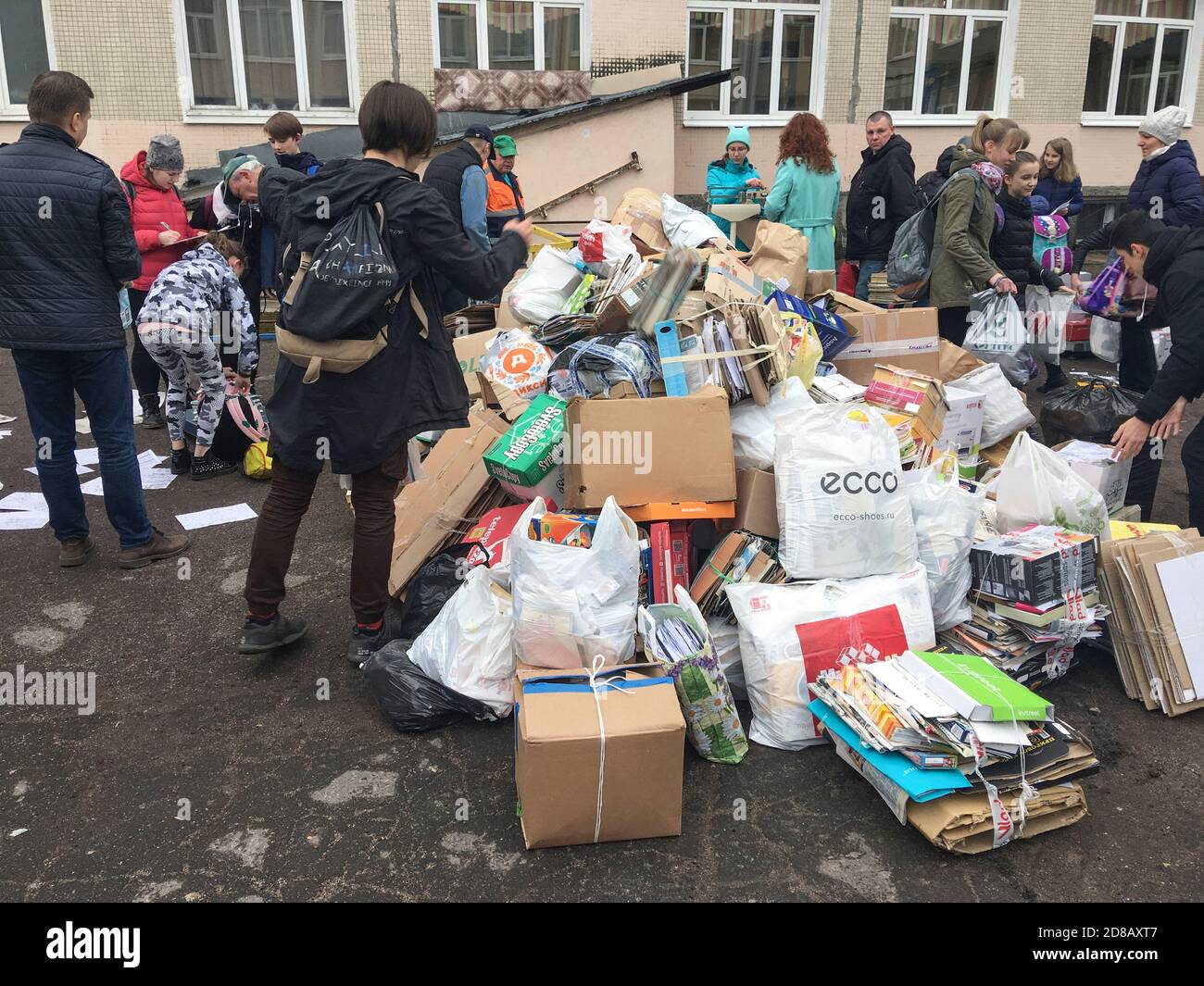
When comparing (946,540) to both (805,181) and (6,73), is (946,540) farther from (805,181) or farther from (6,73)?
(6,73)

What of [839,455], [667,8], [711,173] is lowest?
[839,455]

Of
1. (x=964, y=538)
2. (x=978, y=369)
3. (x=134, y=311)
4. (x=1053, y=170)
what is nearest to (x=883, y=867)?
(x=964, y=538)

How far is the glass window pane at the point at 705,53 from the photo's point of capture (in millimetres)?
11500

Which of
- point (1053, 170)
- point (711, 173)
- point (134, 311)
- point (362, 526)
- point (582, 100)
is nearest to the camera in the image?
point (362, 526)

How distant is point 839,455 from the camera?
10.6 feet

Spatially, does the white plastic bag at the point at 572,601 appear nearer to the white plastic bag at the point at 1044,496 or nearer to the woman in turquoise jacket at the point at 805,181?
the white plastic bag at the point at 1044,496

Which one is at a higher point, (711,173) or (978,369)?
(711,173)

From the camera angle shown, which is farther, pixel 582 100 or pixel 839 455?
pixel 582 100

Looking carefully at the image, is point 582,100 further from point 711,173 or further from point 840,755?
point 840,755

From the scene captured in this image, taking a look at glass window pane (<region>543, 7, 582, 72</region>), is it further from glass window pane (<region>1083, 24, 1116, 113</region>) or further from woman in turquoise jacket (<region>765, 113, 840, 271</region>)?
glass window pane (<region>1083, 24, 1116, 113</region>)

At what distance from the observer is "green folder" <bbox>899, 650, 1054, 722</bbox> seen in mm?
2555

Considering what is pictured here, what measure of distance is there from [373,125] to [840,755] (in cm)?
239

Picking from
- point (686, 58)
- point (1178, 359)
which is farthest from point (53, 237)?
point (686, 58)

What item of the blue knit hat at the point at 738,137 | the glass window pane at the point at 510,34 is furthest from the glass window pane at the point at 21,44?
the blue knit hat at the point at 738,137
